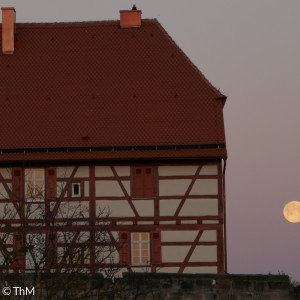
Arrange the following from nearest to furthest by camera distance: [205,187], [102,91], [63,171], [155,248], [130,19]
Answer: [155,248], [205,187], [63,171], [102,91], [130,19]

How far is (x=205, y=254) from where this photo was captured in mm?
38281

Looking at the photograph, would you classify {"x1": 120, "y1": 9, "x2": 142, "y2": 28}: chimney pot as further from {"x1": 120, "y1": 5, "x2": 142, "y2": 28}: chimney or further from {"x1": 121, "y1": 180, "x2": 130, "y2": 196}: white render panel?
{"x1": 121, "y1": 180, "x2": 130, "y2": 196}: white render panel

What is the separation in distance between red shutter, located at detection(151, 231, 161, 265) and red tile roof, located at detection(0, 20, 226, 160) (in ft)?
8.23

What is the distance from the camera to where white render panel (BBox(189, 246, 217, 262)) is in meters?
38.2

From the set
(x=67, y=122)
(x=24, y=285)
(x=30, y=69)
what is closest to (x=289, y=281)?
(x=24, y=285)

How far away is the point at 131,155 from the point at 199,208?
8.85 feet

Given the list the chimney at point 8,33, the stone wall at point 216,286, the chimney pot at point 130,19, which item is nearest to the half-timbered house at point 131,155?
the chimney at point 8,33

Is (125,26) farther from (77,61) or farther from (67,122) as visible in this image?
(67,122)

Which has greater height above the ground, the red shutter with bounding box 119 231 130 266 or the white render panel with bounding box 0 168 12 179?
the white render panel with bounding box 0 168 12 179

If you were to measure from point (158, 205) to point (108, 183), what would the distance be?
67.9 inches

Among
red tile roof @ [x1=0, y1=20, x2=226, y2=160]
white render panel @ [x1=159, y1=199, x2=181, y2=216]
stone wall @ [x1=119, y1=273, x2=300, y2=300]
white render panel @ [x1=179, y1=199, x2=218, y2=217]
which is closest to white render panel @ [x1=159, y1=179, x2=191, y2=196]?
white render panel @ [x1=159, y1=199, x2=181, y2=216]

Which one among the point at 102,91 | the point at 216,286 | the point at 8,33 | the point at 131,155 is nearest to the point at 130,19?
the point at 102,91

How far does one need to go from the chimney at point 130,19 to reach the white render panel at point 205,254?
8755 mm

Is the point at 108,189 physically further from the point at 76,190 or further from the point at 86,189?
the point at 76,190
